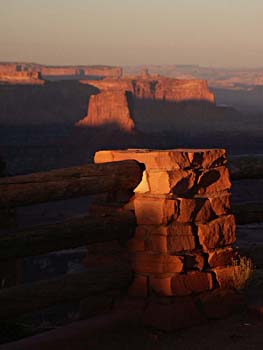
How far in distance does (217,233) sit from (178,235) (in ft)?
1.60

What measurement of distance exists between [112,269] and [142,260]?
0.29 metres

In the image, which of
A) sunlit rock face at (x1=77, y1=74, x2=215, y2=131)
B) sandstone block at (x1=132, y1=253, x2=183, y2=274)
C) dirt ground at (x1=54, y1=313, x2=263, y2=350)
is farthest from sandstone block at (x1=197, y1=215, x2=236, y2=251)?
sunlit rock face at (x1=77, y1=74, x2=215, y2=131)

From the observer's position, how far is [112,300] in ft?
21.9

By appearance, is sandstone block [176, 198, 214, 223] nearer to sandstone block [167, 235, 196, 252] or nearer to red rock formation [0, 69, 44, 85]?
sandstone block [167, 235, 196, 252]

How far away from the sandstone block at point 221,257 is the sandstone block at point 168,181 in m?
0.63

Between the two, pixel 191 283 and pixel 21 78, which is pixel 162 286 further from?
pixel 21 78

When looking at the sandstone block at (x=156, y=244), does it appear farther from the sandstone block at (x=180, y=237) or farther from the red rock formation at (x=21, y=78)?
the red rock formation at (x=21, y=78)

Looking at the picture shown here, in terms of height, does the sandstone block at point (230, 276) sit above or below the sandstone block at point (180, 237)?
below

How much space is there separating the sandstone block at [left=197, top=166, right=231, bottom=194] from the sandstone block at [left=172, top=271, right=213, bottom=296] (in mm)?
777

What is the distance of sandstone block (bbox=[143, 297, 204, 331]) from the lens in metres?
6.34

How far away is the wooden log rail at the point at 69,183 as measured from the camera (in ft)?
19.1

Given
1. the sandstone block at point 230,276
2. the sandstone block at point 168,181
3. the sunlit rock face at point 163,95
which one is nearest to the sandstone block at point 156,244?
the sandstone block at point 168,181

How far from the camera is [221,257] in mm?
6949

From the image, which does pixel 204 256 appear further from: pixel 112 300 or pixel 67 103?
pixel 67 103
